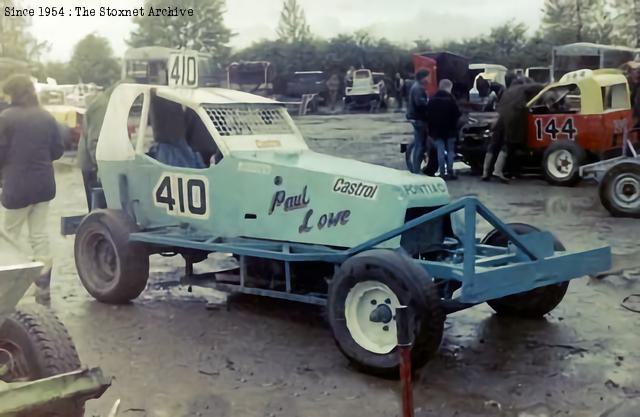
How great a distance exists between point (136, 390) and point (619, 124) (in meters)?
7.48

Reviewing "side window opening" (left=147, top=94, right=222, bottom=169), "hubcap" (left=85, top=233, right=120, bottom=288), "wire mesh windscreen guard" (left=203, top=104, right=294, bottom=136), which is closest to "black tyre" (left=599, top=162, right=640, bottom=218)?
"wire mesh windscreen guard" (left=203, top=104, right=294, bottom=136)

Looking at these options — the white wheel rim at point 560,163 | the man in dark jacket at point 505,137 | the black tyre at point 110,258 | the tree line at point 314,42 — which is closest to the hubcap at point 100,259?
the black tyre at point 110,258

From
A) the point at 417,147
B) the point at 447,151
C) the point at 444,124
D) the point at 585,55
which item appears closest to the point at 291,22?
the point at 585,55

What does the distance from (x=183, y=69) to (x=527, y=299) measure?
225cm

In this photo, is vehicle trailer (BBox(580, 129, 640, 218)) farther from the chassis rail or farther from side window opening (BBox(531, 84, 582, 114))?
the chassis rail

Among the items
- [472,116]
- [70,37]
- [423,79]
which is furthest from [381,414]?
[472,116]

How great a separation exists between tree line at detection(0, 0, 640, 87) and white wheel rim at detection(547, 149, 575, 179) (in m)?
3.61

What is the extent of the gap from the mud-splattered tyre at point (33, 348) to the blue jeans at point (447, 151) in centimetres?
628

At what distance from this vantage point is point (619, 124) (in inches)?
392

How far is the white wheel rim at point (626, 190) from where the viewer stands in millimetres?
7984

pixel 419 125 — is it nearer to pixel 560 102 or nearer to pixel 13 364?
pixel 560 102

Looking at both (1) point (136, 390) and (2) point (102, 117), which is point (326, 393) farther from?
(2) point (102, 117)

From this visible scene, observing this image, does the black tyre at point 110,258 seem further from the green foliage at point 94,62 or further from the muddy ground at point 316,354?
the green foliage at point 94,62

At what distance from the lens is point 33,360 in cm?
310
